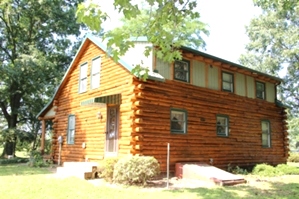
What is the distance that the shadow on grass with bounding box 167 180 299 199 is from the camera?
7980 millimetres

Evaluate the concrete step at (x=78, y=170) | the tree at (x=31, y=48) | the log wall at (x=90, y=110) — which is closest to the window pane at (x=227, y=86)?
the log wall at (x=90, y=110)

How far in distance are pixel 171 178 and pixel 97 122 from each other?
4409mm

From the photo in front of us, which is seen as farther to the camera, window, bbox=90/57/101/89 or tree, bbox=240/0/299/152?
tree, bbox=240/0/299/152

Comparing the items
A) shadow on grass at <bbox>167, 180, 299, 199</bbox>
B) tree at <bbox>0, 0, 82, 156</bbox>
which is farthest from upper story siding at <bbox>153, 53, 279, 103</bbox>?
tree at <bbox>0, 0, 82, 156</bbox>

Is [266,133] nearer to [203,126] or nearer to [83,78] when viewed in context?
[203,126]

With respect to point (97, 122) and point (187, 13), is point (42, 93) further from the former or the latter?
point (187, 13)

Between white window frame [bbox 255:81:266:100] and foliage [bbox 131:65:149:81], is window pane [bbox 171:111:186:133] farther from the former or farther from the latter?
foliage [bbox 131:65:149:81]

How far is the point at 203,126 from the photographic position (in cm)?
1323

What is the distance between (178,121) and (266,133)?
7160 mm

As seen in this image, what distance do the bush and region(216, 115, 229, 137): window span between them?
5473 mm

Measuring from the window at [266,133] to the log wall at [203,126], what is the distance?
27cm

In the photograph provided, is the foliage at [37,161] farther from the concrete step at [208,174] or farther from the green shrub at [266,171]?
the green shrub at [266,171]

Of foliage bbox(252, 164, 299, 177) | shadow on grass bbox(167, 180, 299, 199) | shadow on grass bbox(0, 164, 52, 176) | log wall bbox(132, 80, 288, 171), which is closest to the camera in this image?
shadow on grass bbox(167, 180, 299, 199)

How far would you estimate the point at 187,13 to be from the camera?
5699 mm
